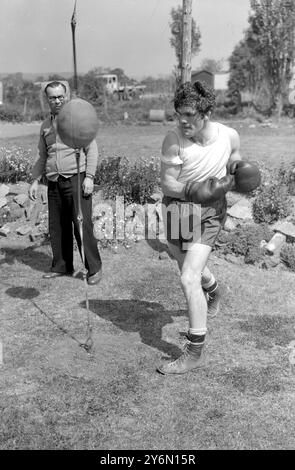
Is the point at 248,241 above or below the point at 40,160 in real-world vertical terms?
below

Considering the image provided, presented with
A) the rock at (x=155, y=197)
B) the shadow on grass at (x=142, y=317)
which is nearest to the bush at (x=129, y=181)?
the rock at (x=155, y=197)

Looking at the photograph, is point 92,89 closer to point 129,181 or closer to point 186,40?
point 186,40

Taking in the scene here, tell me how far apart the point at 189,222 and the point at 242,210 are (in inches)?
141

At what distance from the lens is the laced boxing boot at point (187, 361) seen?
14.0ft

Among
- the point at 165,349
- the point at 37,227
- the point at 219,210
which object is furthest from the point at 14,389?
the point at 37,227

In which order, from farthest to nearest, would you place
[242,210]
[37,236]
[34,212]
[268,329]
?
[34,212] → [37,236] → [242,210] → [268,329]

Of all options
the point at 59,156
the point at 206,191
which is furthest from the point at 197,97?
the point at 59,156

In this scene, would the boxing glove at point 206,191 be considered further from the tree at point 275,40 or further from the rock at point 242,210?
the tree at point 275,40

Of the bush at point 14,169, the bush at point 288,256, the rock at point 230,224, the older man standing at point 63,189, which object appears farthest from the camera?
the bush at point 14,169

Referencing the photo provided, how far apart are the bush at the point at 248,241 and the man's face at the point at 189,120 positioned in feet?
10.4

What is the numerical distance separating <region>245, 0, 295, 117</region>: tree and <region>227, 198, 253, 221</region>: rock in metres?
14.3

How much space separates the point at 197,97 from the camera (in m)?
3.91

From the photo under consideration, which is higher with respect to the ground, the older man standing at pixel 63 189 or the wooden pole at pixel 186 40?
the wooden pole at pixel 186 40
